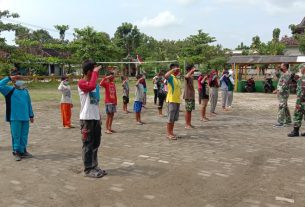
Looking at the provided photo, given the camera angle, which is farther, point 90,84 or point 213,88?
point 213,88

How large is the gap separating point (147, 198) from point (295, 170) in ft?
9.01

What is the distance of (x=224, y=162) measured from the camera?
6559 mm

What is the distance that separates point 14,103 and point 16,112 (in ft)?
0.56

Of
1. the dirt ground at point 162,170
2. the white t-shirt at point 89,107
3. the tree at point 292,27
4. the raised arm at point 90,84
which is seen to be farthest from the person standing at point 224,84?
the tree at point 292,27

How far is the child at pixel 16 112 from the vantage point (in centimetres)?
672

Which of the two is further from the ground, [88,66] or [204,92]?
[88,66]

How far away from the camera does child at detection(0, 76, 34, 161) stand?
22.1 feet

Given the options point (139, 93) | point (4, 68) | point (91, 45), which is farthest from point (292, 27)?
point (139, 93)

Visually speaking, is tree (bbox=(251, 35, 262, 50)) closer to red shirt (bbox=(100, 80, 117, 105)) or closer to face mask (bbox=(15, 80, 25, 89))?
red shirt (bbox=(100, 80, 117, 105))

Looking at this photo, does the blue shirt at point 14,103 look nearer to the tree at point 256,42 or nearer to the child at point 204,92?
the child at point 204,92

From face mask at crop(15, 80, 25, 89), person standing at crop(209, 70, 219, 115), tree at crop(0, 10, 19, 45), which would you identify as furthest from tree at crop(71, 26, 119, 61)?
face mask at crop(15, 80, 25, 89)

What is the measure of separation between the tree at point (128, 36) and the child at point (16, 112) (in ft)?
172

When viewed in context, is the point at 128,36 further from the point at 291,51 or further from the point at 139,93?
the point at 139,93

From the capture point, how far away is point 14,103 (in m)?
6.75
